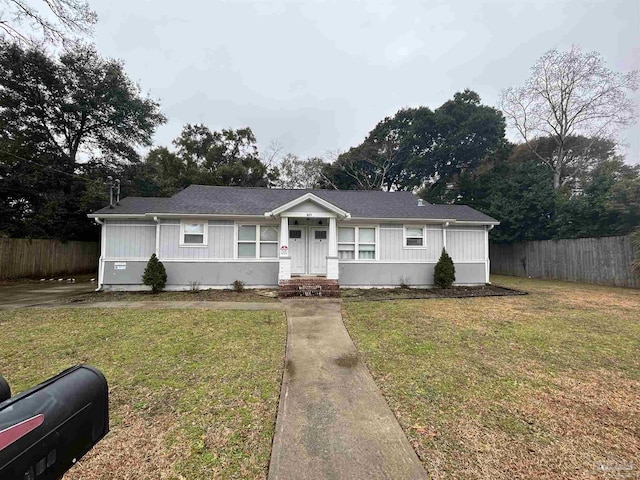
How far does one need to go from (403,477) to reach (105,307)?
837 centimetres

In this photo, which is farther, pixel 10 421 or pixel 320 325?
pixel 320 325

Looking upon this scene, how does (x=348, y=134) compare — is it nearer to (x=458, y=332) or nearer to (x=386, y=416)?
(x=458, y=332)

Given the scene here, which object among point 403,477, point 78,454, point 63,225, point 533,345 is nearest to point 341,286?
point 533,345

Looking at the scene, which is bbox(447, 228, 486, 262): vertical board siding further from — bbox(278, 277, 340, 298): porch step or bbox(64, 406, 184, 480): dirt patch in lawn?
bbox(64, 406, 184, 480): dirt patch in lawn

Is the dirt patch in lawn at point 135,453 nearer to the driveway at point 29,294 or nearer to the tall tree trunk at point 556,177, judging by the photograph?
the driveway at point 29,294

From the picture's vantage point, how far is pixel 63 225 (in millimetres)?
15242

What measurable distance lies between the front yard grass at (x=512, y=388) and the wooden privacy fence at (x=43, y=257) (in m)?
16.1

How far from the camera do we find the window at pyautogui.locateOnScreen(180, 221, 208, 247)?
1048 cm

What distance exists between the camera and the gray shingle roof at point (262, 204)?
10.6 m

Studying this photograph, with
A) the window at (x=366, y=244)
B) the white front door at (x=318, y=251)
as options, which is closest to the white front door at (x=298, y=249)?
the white front door at (x=318, y=251)

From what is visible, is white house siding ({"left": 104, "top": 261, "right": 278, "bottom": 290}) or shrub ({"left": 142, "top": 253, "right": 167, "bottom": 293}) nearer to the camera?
shrub ({"left": 142, "top": 253, "right": 167, "bottom": 293})

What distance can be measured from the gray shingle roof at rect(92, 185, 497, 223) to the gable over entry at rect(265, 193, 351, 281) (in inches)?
45.4

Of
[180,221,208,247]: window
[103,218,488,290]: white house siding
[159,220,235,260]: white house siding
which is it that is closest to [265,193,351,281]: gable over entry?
[103,218,488,290]: white house siding

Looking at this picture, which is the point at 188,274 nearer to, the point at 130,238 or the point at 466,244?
the point at 130,238
